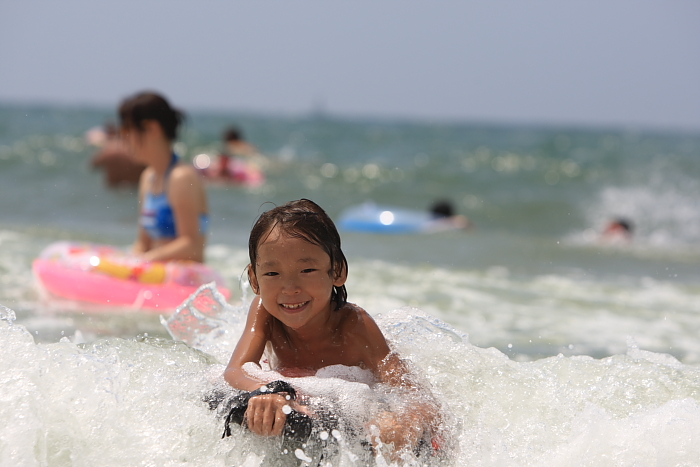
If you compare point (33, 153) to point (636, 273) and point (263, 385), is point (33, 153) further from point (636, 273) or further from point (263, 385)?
point (263, 385)

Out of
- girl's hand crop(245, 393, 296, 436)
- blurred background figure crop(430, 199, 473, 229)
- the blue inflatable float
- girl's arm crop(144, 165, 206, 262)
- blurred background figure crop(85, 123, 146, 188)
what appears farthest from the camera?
blurred background figure crop(85, 123, 146, 188)

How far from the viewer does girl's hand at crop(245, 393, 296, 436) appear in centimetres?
225

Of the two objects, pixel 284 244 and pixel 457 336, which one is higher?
pixel 284 244

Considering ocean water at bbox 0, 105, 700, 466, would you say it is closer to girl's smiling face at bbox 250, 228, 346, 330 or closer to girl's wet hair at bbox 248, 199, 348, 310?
girl's smiling face at bbox 250, 228, 346, 330

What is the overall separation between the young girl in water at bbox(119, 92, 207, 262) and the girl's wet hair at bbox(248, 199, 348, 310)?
7.94 feet

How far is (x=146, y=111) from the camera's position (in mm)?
4840

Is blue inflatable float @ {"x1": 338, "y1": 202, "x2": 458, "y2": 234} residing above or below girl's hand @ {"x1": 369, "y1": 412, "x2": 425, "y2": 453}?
below

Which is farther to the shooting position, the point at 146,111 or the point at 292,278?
the point at 146,111

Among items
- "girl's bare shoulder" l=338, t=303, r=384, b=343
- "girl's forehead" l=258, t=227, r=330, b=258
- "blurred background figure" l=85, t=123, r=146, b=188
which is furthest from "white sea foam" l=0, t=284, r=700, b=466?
"blurred background figure" l=85, t=123, r=146, b=188

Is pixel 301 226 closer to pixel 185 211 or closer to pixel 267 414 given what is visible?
pixel 267 414

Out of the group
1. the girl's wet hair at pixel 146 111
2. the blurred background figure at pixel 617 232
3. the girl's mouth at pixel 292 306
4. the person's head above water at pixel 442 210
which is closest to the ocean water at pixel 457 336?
the blurred background figure at pixel 617 232

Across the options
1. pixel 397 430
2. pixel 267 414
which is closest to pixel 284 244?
pixel 267 414

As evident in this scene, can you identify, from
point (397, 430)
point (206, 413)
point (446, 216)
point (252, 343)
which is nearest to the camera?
point (397, 430)

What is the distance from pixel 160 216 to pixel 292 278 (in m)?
2.73
